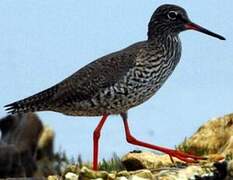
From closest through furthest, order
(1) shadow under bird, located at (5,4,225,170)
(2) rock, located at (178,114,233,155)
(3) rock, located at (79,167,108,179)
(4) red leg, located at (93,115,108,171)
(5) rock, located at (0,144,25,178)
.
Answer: (3) rock, located at (79,167,108,179) < (1) shadow under bird, located at (5,4,225,170) < (4) red leg, located at (93,115,108,171) < (2) rock, located at (178,114,233,155) < (5) rock, located at (0,144,25,178)

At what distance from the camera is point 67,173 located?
17.2 m

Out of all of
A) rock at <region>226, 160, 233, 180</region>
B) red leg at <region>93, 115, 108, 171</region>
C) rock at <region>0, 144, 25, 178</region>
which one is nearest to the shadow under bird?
red leg at <region>93, 115, 108, 171</region>

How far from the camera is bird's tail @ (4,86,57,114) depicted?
1935 cm

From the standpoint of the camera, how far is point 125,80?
18625mm

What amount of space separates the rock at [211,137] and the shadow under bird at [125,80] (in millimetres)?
1137

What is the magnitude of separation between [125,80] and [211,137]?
2.70 metres

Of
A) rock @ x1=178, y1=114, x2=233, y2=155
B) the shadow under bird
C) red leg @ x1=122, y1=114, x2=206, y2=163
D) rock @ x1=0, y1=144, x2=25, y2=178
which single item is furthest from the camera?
rock @ x1=0, y1=144, x2=25, y2=178

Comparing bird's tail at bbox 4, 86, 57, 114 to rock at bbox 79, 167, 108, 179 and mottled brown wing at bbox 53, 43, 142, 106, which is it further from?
rock at bbox 79, 167, 108, 179

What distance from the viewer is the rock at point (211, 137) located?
20406 mm

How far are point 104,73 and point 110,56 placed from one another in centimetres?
51

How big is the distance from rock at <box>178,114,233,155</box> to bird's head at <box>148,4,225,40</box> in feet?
5.39

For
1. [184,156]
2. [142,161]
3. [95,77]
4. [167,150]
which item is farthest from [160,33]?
[142,161]

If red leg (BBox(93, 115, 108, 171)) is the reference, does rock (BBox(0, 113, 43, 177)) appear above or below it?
above

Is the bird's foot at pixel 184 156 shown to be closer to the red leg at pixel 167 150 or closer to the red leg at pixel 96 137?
the red leg at pixel 167 150
